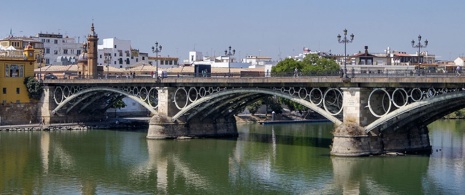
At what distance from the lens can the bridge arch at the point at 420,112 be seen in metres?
47.2

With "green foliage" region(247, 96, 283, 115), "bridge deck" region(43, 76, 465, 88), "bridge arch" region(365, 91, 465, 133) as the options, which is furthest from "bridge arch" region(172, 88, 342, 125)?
"green foliage" region(247, 96, 283, 115)

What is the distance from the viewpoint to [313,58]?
4250 inches

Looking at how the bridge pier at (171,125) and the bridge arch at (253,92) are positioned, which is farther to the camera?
the bridge pier at (171,125)

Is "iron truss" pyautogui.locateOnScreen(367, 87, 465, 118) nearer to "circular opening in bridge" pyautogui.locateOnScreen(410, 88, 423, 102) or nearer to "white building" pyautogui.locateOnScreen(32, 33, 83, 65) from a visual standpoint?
"circular opening in bridge" pyautogui.locateOnScreen(410, 88, 423, 102)

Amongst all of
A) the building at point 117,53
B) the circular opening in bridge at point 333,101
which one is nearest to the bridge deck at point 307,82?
the circular opening in bridge at point 333,101

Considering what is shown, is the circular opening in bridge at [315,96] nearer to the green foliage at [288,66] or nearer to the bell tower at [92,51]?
the green foliage at [288,66]

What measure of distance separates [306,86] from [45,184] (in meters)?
20.4

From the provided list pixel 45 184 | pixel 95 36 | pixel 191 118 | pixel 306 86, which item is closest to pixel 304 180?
pixel 306 86

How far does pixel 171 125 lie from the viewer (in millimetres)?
69250

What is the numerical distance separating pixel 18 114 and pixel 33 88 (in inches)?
133

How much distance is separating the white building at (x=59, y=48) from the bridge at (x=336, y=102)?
61.7 meters

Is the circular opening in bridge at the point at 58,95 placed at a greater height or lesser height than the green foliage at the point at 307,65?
lesser

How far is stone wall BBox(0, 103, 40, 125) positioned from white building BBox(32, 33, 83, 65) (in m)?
49.3

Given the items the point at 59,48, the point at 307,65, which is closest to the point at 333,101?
the point at 307,65
